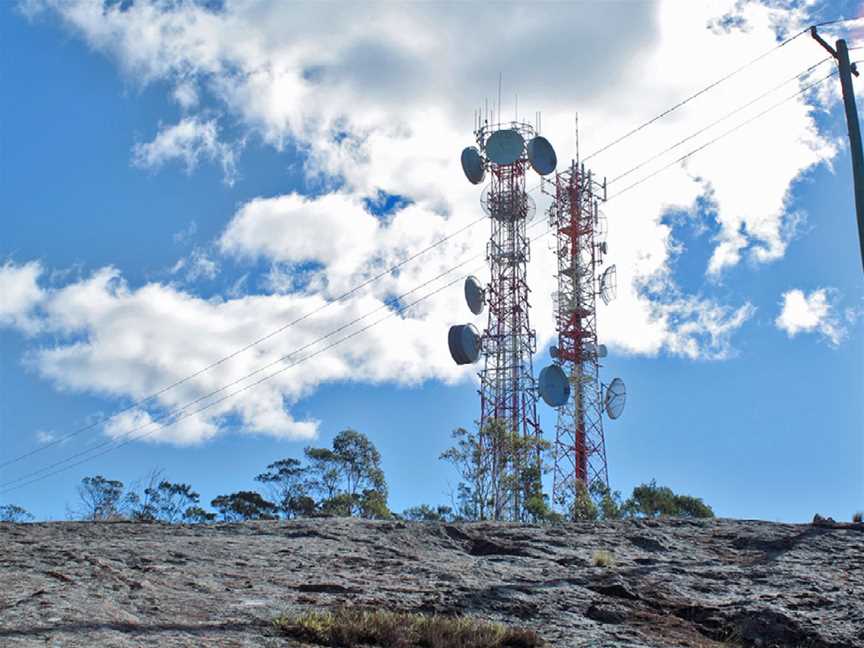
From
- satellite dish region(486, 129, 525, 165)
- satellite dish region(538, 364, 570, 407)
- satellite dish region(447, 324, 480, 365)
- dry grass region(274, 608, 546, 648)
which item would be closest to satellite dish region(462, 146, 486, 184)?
satellite dish region(486, 129, 525, 165)

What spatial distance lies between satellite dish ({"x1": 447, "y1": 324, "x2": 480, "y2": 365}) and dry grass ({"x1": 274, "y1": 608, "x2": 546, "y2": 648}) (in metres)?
31.0

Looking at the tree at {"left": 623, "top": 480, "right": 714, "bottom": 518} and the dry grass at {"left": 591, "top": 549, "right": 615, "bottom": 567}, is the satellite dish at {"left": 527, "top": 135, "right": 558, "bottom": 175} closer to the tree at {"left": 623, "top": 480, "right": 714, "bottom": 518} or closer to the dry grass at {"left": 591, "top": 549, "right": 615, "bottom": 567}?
the tree at {"left": 623, "top": 480, "right": 714, "bottom": 518}

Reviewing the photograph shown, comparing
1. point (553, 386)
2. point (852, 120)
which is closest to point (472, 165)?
point (553, 386)

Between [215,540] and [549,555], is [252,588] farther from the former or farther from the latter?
[549,555]

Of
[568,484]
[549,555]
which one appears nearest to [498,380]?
[568,484]

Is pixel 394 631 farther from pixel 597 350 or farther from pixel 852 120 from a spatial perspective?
pixel 597 350

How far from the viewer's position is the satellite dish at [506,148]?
45.4 m

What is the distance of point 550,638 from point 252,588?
4.01 m

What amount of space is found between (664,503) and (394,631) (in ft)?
119

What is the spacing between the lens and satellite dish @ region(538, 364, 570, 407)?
42.5m

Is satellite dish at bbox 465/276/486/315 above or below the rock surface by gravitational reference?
above

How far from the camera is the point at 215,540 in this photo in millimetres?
16172

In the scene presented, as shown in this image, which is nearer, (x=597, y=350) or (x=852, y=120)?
(x=852, y=120)

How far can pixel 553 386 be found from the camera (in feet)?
140
